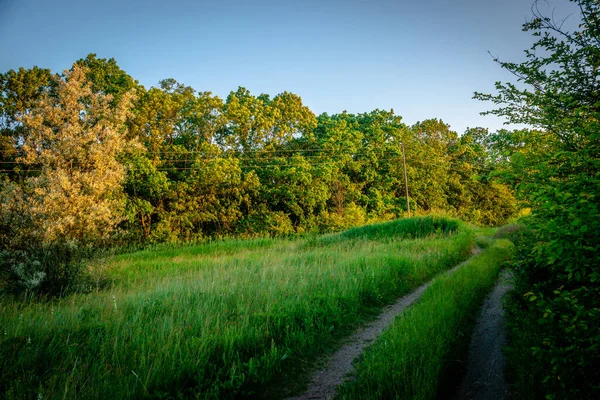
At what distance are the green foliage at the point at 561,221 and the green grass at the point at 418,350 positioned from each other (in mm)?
780

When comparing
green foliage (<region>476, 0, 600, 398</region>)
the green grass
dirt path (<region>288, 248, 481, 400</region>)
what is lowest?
dirt path (<region>288, 248, 481, 400</region>)

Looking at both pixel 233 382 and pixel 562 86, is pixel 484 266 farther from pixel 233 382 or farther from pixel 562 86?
pixel 233 382

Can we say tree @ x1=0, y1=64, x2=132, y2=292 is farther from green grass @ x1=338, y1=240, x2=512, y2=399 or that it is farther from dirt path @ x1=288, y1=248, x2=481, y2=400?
green grass @ x1=338, y1=240, x2=512, y2=399

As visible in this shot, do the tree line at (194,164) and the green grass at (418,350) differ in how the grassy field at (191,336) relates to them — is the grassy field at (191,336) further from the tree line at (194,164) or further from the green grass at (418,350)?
the tree line at (194,164)

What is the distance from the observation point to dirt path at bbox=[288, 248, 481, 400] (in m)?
3.63

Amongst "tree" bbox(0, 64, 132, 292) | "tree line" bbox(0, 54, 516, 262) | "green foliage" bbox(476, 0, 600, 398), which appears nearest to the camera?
"green foliage" bbox(476, 0, 600, 398)

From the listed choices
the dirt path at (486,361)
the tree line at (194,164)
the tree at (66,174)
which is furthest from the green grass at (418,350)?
the tree at (66,174)

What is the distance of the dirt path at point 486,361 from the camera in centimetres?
346

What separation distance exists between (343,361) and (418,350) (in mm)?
1089

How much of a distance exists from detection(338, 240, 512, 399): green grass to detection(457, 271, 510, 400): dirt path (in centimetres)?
18

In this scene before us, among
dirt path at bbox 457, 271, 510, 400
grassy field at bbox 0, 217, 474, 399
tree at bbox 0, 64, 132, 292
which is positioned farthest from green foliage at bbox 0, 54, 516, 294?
dirt path at bbox 457, 271, 510, 400

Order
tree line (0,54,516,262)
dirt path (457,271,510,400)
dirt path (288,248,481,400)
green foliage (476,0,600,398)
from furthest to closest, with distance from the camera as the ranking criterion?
1. tree line (0,54,516,262)
2. dirt path (288,248,481,400)
3. dirt path (457,271,510,400)
4. green foliage (476,0,600,398)

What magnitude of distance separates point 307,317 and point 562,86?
571cm

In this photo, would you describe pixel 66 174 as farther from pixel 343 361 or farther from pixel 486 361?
pixel 486 361
